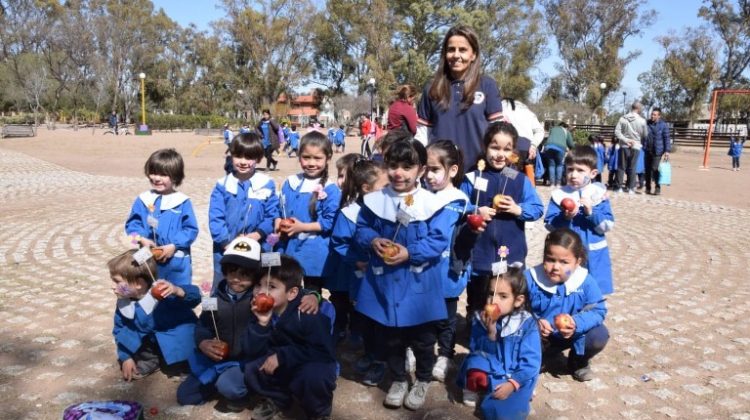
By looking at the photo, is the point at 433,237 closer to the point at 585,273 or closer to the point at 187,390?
the point at 585,273

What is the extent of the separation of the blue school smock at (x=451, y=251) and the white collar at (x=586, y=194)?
0.93 metres

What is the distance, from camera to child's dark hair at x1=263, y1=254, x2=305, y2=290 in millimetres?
3324

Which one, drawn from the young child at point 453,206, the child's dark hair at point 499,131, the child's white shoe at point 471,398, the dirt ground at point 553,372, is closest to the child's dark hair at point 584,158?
the dirt ground at point 553,372

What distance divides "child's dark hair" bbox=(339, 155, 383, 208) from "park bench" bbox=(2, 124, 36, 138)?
33716 millimetres

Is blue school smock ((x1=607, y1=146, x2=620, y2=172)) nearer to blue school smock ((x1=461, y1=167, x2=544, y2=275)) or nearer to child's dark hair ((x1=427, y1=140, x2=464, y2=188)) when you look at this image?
blue school smock ((x1=461, y1=167, x2=544, y2=275))

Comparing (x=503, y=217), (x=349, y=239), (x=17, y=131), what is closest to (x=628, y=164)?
(x=503, y=217)

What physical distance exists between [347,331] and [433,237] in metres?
1.64

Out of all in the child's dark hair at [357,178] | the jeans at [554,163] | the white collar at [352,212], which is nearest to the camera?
the white collar at [352,212]

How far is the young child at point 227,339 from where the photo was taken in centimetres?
325

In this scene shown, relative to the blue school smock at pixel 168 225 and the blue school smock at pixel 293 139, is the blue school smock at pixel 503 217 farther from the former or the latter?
the blue school smock at pixel 293 139

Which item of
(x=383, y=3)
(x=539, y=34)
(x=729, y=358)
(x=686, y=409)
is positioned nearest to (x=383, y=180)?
(x=686, y=409)

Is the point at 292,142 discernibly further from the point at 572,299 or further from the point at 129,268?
the point at 572,299

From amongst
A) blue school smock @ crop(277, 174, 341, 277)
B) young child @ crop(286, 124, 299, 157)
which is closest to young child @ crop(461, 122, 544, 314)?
blue school smock @ crop(277, 174, 341, 277)

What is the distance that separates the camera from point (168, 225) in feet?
13.6
